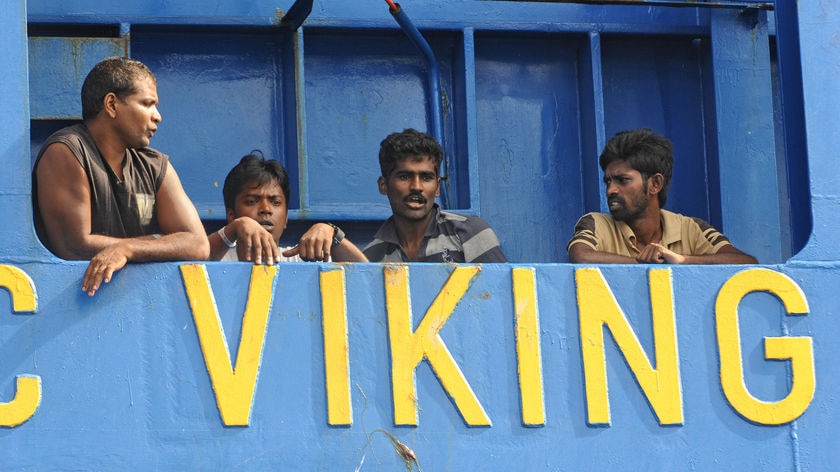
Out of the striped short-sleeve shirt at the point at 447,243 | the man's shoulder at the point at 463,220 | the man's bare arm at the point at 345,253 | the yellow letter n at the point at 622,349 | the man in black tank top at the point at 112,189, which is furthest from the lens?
the man's shoulder at the point at 463,220

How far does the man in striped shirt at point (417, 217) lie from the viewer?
5293 mm

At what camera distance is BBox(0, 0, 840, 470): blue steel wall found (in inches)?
160

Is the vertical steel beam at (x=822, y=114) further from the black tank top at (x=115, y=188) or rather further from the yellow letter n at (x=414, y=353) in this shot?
the black tank top at (x=115, y=188)

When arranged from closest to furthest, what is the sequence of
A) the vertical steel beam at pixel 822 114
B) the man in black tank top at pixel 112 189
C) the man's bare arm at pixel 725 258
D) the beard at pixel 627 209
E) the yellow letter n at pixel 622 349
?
the man in black tank top at pixel 112 189
the yellow letter n at pixel 622 349
the vertical steel beam at pixel 822 114
the man's bare arm at pixel 725 258
the beard at pixel 627 209

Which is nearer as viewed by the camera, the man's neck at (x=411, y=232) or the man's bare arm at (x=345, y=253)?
the man's bare arm at (x=345, y=253)

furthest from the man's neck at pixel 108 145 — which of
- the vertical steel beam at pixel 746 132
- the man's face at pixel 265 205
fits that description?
the vertical steel beam at pixel 746 132

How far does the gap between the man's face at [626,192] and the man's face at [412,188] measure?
0.71 metres

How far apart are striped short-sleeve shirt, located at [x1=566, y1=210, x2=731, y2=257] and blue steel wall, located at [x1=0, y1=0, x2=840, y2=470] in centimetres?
41

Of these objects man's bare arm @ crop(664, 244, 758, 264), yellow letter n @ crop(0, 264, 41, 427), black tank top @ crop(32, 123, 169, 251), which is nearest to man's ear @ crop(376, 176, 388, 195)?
black tank top @ crop(32, 123, 169, 251)

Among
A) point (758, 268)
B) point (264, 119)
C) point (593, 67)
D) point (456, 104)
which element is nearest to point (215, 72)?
point (264, 119)

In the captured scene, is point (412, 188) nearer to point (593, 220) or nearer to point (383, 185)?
point (383, 185)

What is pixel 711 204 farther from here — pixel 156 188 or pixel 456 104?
pixel 156 188

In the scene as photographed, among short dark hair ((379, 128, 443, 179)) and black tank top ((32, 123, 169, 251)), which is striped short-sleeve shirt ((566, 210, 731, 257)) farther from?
black tank top ((32, 123, 169, 251))

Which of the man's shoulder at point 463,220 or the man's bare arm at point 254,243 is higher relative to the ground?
the man's shoulder at point 463,220
